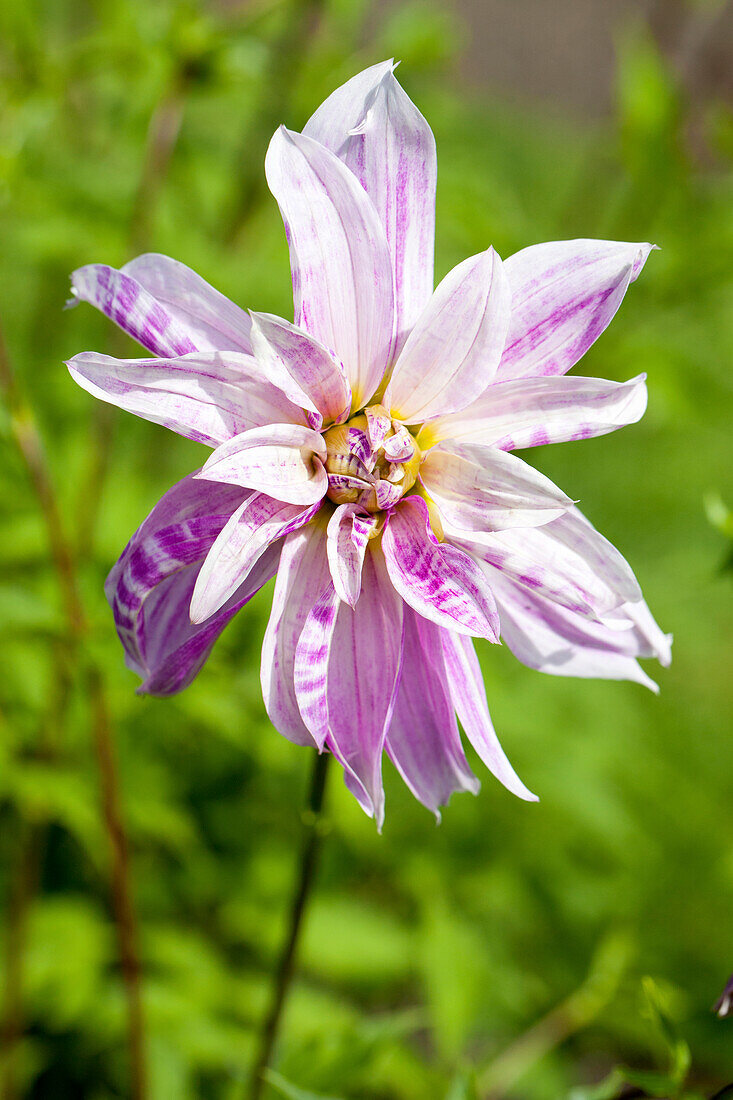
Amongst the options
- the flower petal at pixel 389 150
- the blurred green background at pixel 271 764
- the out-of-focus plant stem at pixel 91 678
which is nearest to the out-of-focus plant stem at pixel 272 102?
the blurred green background at pixel 271 764

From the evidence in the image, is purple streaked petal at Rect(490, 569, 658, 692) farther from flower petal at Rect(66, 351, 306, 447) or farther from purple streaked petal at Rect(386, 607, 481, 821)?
flower petal at Rect(66, 351, 306, 447)

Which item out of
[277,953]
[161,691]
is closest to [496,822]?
[277,953]

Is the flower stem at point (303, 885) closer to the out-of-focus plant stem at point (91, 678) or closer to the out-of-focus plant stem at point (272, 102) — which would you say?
the out-of-focus plant stem at point (91, 678)

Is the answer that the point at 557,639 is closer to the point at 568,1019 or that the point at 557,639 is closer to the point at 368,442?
the point at 368,442

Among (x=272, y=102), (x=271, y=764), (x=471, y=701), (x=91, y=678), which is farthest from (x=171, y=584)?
(x=272, y=102)

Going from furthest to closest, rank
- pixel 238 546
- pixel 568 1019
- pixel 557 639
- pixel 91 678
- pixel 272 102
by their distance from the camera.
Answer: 1. pixel 272 102
2. pixel 568 1019
3. pixel 91 678
4. pixel 557 639
5. pixel 238 546
